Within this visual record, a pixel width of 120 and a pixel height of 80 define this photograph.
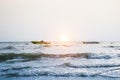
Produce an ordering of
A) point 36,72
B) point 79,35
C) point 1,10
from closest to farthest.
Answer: point 36,72, point 1,10, point 79,35

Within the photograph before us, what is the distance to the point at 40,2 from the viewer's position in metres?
4.19

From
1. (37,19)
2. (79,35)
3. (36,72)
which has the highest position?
(37,19)

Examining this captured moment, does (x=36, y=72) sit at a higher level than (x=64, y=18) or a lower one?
lower

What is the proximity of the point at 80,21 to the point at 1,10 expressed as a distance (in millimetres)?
1599

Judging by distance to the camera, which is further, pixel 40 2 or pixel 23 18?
pixel 23 18

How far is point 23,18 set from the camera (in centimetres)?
448

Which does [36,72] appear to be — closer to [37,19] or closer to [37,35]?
[37,19]

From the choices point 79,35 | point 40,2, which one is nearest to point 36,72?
point 40,2

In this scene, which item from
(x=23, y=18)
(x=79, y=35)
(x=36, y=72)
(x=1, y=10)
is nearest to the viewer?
(x=36, y=72)

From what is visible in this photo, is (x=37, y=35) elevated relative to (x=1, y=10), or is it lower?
lower

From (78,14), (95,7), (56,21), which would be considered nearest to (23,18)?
(56,21)

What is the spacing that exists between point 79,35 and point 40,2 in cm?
127

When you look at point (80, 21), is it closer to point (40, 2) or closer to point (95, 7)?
point (95, 7)

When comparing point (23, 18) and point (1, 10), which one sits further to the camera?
point (23, 18)
